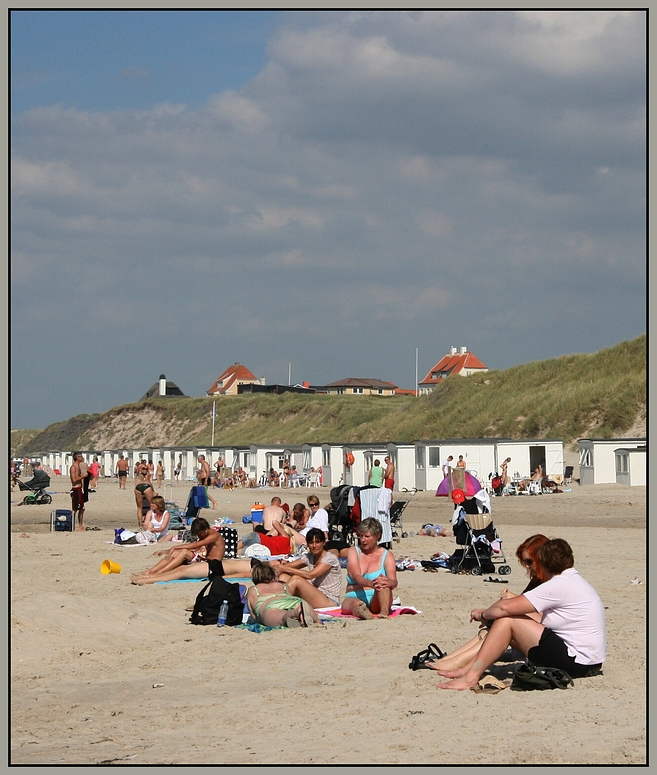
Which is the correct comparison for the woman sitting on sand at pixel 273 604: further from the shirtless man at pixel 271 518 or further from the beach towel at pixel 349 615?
the shirtless man at pixel 271 518

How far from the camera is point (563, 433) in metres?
42.4

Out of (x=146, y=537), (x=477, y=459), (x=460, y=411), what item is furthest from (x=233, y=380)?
(x=146, y=537)

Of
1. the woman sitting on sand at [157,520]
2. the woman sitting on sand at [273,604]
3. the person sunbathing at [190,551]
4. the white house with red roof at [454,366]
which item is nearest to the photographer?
the woman sitting on sand at [273,604]

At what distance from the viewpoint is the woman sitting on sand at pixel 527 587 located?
19.2ft

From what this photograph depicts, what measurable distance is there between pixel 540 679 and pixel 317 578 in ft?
11.0

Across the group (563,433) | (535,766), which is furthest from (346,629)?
(563,433)

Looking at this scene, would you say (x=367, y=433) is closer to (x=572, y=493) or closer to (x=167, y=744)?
(x=572, y=493)

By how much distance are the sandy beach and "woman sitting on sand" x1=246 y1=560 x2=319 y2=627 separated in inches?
6.9

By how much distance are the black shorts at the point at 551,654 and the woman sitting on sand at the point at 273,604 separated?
255 centimetres

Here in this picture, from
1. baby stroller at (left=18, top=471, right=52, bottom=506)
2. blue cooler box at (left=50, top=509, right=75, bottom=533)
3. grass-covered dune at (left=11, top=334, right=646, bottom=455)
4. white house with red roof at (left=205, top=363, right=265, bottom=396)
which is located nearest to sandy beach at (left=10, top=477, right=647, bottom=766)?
blue cooler box at (left=50, top=509, right=75, bottom=533)

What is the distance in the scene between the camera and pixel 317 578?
873 centimetres

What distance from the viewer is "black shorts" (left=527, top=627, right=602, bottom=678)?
5.73m

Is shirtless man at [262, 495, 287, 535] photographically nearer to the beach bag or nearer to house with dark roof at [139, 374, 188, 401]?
the beach bag

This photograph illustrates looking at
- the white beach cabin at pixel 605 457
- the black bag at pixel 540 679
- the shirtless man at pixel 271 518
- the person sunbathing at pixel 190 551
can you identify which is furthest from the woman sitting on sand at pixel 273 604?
the white beach cabin at pixel 605 457
